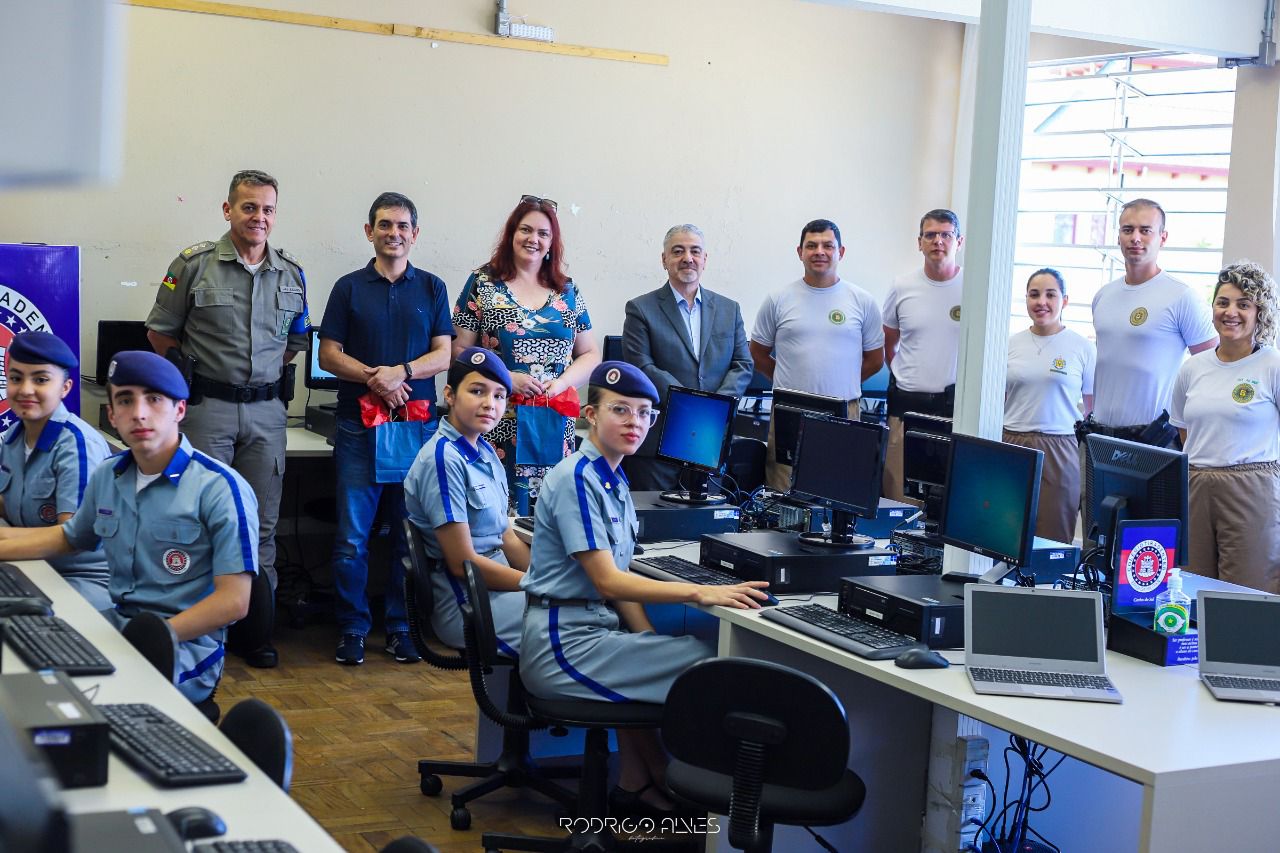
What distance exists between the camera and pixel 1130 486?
3.39 meters

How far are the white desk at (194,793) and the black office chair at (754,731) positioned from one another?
0.80 meters

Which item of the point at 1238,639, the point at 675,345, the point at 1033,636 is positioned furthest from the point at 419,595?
the point at 675,345

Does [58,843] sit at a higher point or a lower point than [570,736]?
higher

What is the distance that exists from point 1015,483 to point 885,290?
4.83 meters

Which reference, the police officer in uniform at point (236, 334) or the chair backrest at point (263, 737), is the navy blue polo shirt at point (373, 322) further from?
the chair backrest at point (263, 737)

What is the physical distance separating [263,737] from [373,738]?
2.31 metres

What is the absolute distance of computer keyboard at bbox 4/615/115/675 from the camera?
259 centimetres

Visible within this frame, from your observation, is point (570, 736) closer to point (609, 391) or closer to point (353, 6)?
point (609, 391)

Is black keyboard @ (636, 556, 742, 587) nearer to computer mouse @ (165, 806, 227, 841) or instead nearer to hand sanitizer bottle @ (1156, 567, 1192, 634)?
hand sanitizer bottle @ (1156, 567, 1192, 634)

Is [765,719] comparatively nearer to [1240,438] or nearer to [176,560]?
[176,560]

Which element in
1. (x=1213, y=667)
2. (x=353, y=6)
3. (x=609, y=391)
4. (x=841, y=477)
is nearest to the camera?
(x=1213, y=667)

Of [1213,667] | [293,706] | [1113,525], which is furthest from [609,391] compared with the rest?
[293,706]

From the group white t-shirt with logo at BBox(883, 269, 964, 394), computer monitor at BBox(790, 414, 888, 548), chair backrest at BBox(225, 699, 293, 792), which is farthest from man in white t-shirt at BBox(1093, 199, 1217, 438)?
chair backrest at BBox(225, 699, 293, 792)

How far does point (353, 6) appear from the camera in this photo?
6.30 meters
